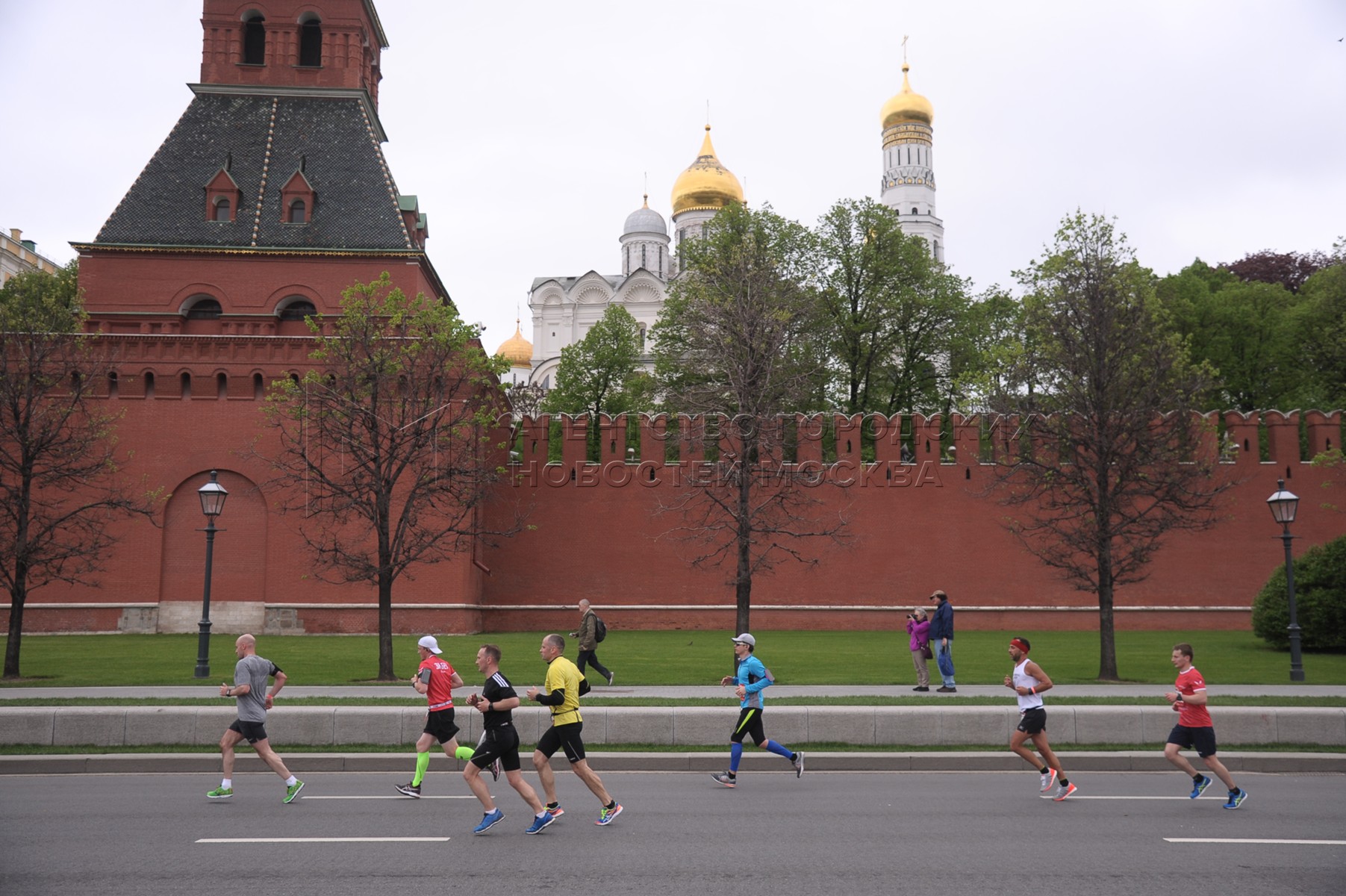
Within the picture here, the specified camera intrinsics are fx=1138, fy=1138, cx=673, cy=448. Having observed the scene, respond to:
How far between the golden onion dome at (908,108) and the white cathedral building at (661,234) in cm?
5

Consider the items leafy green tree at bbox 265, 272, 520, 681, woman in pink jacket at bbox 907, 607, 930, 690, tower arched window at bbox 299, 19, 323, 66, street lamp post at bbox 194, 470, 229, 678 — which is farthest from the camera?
tower arched window at bbox 299, 19, 323, 66

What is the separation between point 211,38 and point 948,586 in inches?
1080

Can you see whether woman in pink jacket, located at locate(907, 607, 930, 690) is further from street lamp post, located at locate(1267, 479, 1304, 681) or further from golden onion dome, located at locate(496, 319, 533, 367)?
golden onion dome, located at locate(496, 319, 533, 367)

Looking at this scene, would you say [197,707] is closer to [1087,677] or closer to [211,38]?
[1087,677]

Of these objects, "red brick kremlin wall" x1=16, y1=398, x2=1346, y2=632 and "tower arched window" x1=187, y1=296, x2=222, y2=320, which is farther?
"tower arched window" x1=187, y1=296, x2=222, y2=320

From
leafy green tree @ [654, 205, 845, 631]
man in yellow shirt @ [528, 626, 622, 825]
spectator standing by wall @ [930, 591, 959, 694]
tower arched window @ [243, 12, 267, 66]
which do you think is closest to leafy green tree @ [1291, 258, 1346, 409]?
leafy green tree @ [654, 205, 845, 631]

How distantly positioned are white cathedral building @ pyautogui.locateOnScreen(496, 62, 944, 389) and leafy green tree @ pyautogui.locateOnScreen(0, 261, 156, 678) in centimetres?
4041

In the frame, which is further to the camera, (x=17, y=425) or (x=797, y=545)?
(x=797, y=545)

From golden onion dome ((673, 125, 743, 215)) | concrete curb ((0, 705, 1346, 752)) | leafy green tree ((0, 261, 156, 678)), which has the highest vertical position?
golden onion dome ((673, 125, 743, 215))

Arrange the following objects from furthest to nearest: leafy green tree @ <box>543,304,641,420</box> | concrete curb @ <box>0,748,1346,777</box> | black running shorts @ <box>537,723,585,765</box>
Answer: leafy green tree @ <box>543,304,641,420</box>, concrete curb @ <box>0,748,1346,777</box>, black running shorts @ <box>537,723,585,765</box>

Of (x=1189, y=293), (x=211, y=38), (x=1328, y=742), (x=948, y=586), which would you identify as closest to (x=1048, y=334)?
(x=948, y=586)

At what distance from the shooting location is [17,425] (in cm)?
2070

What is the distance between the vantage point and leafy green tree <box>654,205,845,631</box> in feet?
79.3

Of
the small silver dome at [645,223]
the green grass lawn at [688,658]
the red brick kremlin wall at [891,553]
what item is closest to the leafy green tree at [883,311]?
the red brick kremlin wall at [891,553]
